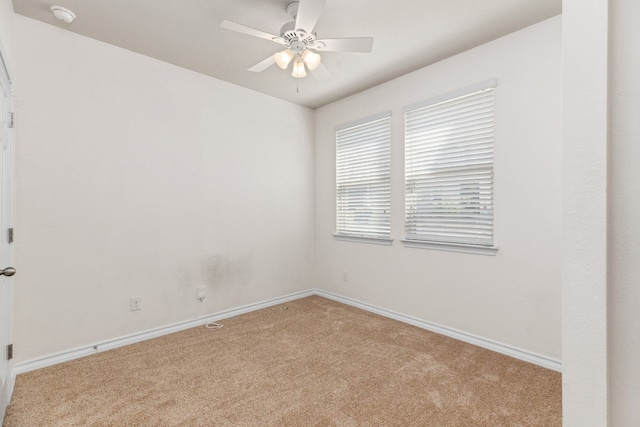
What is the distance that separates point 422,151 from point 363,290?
5.89ft

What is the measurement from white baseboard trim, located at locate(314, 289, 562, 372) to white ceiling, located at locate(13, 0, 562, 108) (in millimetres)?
2627

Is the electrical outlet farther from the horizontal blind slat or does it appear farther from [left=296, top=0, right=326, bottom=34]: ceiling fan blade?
[left=296, top=0, right=326, bottom=34]: ceiling fan blade

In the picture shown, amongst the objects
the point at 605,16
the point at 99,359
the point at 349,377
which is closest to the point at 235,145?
the point at 99,359

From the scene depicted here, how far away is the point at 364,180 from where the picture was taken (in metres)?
3.87

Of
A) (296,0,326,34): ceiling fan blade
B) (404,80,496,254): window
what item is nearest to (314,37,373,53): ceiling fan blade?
(296,0,326,34): ceiling fan blade

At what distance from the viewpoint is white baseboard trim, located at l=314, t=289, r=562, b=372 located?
2.43 meters

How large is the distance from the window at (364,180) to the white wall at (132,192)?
0.77 meters

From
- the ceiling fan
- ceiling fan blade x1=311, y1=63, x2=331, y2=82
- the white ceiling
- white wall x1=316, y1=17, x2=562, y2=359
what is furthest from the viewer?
ceiling fan blade x1=311, y1=63, x2=331, y2=82

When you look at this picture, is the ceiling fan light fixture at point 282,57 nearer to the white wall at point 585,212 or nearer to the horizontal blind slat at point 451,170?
the horizontal blind slat at point 451,170

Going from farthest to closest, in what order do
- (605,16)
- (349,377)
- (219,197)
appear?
(219,197) < (349,377) < (605,16)

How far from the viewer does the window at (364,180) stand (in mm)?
3639

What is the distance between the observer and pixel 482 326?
2805 millimetres

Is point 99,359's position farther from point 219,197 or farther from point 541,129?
point 541,129

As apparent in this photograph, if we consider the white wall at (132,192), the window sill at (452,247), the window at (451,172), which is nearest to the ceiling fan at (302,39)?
the window at (451,172)
